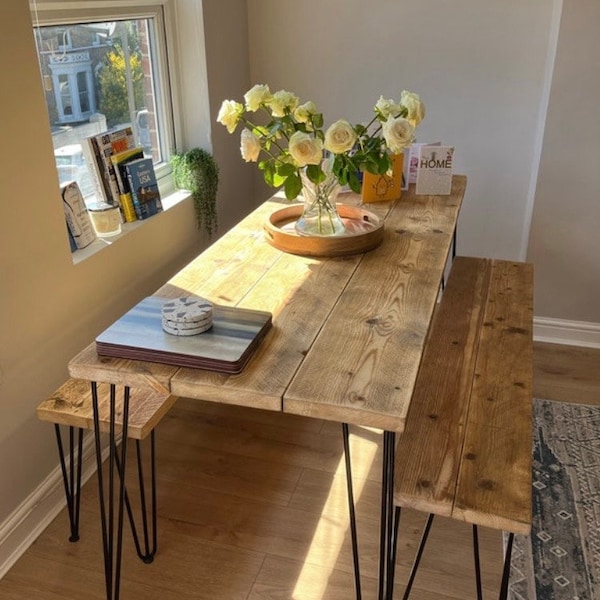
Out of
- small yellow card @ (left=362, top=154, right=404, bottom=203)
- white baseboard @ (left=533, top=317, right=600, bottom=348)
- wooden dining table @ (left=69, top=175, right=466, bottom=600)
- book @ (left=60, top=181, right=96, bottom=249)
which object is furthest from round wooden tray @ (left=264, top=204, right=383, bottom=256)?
white baseboard @ (left=533, top=317, right=600, bottom=348)

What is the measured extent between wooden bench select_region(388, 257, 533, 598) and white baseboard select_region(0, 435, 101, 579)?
3.55 feet

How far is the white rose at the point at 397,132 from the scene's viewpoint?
1.65m

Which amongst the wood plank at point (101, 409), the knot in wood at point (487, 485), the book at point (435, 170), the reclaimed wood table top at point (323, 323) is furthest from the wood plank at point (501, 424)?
the wood plank at point (101, 409)

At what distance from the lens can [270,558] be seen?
187cm

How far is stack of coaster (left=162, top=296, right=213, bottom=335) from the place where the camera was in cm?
136

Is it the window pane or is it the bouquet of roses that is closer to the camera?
the bouquet of roses

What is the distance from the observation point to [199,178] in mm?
2605

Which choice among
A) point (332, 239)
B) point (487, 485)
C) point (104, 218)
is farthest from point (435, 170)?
point (487, 485)

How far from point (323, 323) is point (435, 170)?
1051mm

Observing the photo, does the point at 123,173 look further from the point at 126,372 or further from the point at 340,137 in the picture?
the point at 126,372

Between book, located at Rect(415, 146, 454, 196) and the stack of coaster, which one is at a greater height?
book, located at Rect(415, 146, 454, 196)

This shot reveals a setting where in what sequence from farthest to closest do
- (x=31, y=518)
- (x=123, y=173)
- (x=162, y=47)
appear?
(x=162, y=47) → (x=123, y=173) → (x=31, y=518)

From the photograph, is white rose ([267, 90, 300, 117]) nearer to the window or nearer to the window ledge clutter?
the window ledge clutter

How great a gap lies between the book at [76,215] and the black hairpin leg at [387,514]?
1.24m
